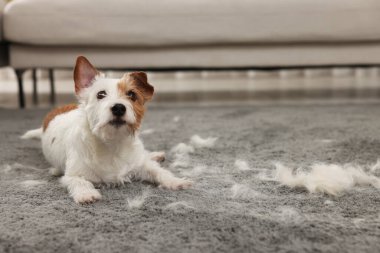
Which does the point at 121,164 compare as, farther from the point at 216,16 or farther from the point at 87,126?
the point at 216,16

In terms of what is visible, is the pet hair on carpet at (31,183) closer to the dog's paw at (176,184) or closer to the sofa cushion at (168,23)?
the dog's paw at (176,184)

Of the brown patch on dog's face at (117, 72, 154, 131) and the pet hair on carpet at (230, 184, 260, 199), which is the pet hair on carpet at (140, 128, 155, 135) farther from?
the pet hair on carpet at (230, 184, 260, 199)

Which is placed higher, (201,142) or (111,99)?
(111,99)

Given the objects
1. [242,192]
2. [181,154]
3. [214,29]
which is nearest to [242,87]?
[214,29]

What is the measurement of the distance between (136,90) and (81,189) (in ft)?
0.97

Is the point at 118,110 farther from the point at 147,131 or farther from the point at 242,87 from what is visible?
the point at 242,87

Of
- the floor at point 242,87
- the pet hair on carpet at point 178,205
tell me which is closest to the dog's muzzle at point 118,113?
the pet hair on carpet at point 178,205

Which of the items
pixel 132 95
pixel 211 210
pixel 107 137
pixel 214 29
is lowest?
pixel 211 210

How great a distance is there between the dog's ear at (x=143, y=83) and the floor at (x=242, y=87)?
1.67 m

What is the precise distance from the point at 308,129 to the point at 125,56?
1161mm

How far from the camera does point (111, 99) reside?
116 cm

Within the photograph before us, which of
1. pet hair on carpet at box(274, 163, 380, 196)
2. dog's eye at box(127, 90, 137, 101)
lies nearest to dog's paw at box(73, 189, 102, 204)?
dog's eye at box(127, 90, 137, 101)

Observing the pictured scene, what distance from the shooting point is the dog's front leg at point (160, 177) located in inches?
46.7

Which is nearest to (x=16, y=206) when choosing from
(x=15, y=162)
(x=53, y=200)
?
(x=53, y=200)
